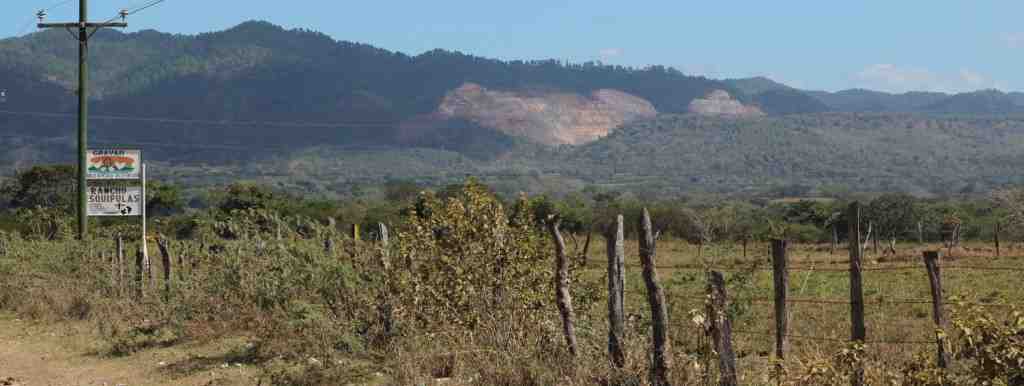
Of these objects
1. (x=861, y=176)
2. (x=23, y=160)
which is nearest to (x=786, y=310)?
(x=23, y=160)

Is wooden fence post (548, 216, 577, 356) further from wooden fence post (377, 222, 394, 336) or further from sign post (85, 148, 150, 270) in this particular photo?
sign post (85, 148, 150, 270)

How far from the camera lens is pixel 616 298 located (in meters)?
9.43

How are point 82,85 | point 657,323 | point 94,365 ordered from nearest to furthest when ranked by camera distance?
point 657,323 → point 94,365 → point 82,85

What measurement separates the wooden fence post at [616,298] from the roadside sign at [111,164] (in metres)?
13.7

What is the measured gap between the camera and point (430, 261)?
38.7 ft

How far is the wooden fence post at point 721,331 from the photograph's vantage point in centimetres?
826

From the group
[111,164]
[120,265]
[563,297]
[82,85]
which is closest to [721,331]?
[563,297]

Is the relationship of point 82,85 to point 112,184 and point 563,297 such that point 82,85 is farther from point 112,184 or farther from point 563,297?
point 563,297

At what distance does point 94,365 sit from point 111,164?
28.0ft

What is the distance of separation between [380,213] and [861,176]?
492 feet

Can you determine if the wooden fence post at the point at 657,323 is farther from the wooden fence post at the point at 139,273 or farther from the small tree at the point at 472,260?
the wooden fence post at the point at 139,273

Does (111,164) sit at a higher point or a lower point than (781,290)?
higher

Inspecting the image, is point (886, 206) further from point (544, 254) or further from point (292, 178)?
point (292, 178)

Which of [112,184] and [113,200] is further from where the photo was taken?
[112,184]
